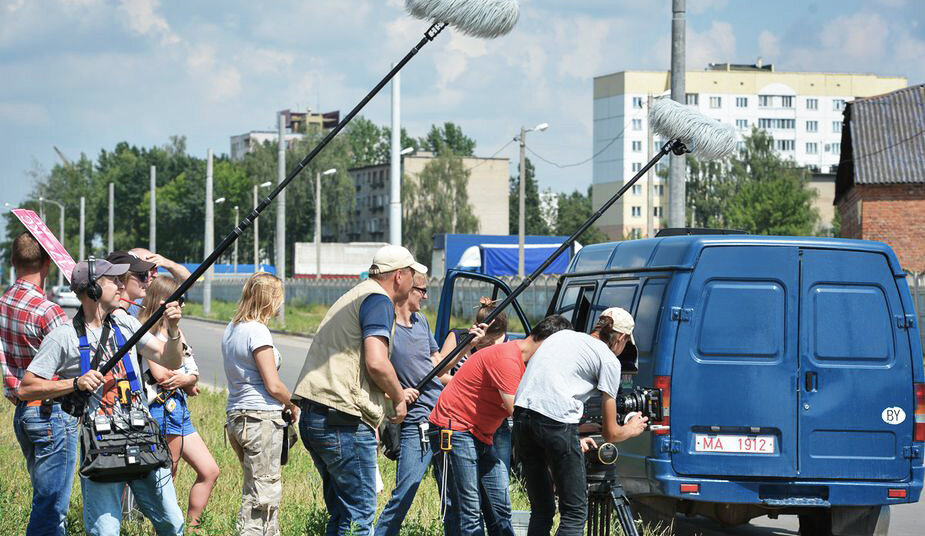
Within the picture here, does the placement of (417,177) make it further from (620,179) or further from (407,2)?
(407,2)

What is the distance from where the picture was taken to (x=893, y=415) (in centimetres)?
771

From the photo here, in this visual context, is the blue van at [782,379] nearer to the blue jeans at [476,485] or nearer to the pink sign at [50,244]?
the blue jeans at [476,485]

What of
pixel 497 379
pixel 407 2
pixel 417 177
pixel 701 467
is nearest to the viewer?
pixel 407 2

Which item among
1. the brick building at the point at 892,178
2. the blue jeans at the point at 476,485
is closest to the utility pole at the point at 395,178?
the blue jeans at the point at 476,485

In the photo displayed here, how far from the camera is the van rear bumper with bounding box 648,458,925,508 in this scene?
754 centimetres

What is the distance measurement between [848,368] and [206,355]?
2159 cm

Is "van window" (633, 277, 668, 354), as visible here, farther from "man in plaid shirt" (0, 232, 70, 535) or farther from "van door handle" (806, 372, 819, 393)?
"man in plaid shirt" (0, 232, 70, 535)

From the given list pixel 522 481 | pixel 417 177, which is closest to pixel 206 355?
pixel 522 481

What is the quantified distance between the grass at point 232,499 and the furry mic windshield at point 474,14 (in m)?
3.04

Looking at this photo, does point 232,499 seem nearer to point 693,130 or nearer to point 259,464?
point 259,464

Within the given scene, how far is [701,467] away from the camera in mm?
7555

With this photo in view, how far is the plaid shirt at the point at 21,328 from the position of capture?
18.8 ft

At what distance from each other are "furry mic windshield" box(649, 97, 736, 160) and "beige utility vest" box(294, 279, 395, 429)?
1906mm

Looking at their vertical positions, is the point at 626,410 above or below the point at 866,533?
above
